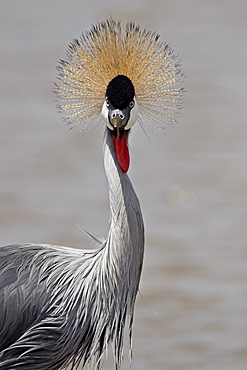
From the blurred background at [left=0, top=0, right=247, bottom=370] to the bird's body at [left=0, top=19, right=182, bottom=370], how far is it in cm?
89

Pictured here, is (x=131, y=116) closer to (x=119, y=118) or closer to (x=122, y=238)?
(x=119, y=118)

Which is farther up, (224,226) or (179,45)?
(179,45)

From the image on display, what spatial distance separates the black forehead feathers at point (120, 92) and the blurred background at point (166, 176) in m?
1.26

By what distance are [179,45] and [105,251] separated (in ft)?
14.7

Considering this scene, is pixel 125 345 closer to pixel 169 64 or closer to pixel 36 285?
pixel 36 285

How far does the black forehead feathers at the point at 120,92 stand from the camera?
3.04m

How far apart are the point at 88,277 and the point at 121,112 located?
1.68 feet

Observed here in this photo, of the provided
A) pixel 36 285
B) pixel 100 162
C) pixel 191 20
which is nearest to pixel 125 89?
pixel 36 285

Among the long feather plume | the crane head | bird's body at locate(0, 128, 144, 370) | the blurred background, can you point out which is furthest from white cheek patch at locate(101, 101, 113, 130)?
the blurred background

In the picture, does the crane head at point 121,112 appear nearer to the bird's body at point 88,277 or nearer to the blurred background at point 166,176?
the bird's body at point 88,277

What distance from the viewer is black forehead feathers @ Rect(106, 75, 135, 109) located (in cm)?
304

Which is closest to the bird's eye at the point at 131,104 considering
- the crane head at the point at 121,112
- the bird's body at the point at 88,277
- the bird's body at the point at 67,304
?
the crane head at the point at 121,112

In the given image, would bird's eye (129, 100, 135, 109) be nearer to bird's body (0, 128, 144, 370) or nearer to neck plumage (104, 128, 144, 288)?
neck plumage (104, 128, 144, 288)

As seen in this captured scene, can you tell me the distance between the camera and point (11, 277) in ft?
11.0
